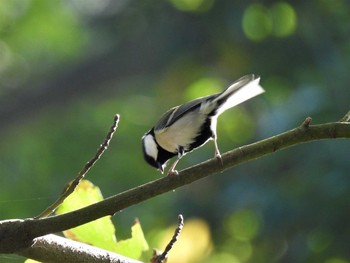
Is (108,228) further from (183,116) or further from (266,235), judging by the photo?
(266,235)

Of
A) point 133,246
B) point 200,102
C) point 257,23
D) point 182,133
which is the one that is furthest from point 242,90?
point 257,23

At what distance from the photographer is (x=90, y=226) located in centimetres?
226

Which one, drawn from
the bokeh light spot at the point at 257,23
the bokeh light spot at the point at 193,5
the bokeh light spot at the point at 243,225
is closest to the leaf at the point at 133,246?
the bokeh light spot at the point at 243,225

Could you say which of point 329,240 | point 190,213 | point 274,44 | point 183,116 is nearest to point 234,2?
point 274,44

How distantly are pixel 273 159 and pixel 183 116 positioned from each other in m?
3.55

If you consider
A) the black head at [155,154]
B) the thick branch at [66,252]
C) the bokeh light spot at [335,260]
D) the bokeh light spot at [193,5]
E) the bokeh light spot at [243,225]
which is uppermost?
the bokeh light spot at [193,5]

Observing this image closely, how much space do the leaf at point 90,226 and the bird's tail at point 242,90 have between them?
2.17ft

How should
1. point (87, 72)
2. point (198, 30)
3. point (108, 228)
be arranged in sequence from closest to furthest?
point (108, 228), point (198, 30), point (87, 72)

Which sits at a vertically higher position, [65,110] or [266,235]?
[65,110]

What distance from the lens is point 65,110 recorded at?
914 centimetres

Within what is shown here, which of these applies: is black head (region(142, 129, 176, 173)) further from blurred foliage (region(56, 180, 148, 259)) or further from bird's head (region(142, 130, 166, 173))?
blurred foliage (region(56, 180, 148, 259))

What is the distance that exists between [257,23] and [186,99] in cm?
103

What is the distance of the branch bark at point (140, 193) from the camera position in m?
2.04

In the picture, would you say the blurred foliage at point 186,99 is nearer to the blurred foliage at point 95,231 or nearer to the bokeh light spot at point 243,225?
the bokeh light spot at point 243,225
